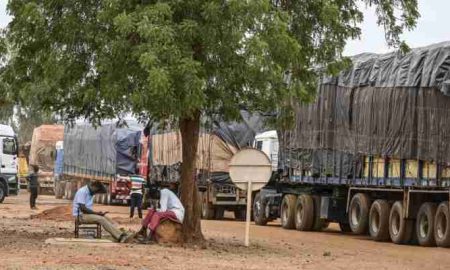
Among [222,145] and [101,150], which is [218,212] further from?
[101,150]

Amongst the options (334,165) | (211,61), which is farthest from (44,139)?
(211,61)

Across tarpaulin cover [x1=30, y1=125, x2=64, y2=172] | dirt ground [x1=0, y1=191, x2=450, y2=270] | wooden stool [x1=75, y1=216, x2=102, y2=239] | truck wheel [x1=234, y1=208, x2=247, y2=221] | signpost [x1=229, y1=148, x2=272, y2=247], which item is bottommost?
dirt ground [x1=0, y1=191, x2=450, y2=270]

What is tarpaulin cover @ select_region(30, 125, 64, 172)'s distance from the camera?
61.1m

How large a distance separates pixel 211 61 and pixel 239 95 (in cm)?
137

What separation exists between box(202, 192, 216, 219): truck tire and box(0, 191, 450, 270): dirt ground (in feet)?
30.5

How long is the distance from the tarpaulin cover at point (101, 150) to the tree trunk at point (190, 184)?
1041 inches

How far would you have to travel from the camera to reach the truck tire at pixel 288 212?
30281mm

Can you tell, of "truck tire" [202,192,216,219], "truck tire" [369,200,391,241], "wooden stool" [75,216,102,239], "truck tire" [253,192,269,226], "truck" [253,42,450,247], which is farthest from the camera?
"truck tire" [202,192,216,219]

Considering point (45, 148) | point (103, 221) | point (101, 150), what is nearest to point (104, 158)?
point (101, 150)

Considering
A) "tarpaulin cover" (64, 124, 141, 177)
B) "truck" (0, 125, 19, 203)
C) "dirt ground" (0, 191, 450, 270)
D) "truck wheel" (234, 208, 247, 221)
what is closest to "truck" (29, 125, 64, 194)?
"tarpaulin cover" (64, 124, 141, 177)

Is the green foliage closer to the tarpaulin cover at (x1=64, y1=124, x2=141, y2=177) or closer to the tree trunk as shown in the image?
the tree trunk

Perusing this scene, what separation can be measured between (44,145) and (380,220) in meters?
39.4

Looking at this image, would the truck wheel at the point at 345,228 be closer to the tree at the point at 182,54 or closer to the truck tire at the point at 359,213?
the truck tire at the point at 359,213

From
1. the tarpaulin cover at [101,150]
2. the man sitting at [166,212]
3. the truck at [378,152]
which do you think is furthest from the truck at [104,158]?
the man sitting at [166,212]
